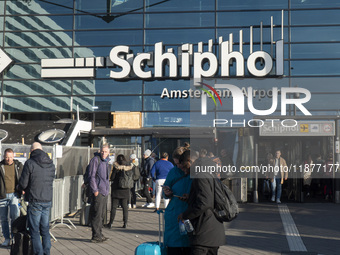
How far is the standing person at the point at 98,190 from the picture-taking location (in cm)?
892

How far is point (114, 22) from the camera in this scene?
2598 centimetres

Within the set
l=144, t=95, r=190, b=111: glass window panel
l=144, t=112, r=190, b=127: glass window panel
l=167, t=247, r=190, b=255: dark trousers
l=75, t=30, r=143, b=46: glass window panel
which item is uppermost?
l=75, t=30, r=143, b=46: glass window panel

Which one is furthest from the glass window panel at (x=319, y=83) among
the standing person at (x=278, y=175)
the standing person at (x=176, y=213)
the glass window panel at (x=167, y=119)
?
the standing person at (x=176, y=213)

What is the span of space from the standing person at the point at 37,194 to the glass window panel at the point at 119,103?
1773 cm

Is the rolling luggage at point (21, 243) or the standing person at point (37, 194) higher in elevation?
the standing person at point (37, 194)

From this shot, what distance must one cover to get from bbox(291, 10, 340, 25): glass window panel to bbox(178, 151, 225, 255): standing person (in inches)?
852

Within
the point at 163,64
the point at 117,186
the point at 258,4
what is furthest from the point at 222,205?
the point at 258,4

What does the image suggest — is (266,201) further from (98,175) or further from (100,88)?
(100,88)

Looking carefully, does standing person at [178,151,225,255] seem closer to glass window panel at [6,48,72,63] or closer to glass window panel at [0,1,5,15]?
glass window panel at [6,48,72,63]

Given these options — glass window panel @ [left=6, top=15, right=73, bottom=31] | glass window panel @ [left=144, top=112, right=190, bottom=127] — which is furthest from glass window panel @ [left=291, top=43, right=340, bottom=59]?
glass window panel @ [left=6, top=15, right=73, bottom=31]

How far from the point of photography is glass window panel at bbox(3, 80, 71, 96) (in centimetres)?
2591

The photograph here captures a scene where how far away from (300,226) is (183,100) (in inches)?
564

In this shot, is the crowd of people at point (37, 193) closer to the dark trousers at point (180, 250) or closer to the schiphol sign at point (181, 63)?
the dark trousers at point (180, 250)

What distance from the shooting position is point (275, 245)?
341 inches
